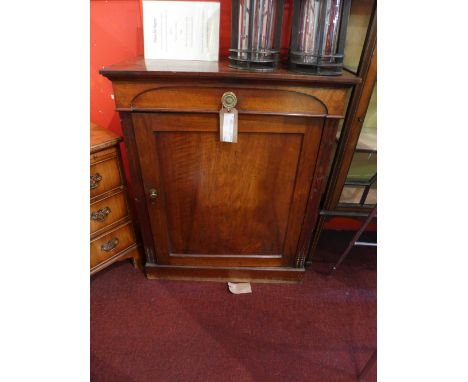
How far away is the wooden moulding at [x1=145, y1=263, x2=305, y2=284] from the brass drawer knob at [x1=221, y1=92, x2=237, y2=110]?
0.78 metres

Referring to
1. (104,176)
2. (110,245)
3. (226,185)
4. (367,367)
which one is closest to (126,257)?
(110,245)

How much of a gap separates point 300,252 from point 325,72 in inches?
30.5

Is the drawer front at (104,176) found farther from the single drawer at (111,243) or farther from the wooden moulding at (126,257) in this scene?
the wooden moulding at (126,257)

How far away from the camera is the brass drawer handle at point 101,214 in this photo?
123 centimetres

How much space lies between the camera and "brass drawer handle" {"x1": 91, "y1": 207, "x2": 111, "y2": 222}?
1229 millimetres

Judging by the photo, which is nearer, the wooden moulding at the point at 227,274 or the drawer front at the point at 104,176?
the drawer front at the point at 104,176

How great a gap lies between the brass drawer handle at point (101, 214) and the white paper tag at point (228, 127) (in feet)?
2.04

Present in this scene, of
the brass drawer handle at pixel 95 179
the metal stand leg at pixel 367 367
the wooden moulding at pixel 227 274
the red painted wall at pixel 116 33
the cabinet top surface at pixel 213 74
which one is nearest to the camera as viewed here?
the cabinet top surface at pixel 213 74

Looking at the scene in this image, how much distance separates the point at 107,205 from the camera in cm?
127

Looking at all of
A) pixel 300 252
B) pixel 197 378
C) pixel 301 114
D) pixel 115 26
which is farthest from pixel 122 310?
pixel 115 26

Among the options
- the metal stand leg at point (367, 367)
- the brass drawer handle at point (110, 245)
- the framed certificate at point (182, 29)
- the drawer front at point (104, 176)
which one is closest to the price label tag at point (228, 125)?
the framed certificate at point (182, 29)

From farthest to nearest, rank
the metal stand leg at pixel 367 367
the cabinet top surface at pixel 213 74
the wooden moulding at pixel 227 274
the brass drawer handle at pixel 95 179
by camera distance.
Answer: the wooden moulding at pixel 227 274, the brass drawer handle at pixel 95 179, the metal stand leg at pixel 367 367, the cabinet top surface at pixel 213 74

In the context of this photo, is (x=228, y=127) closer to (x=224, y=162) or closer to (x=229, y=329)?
(x=224, y=162)

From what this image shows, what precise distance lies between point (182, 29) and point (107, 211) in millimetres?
785
